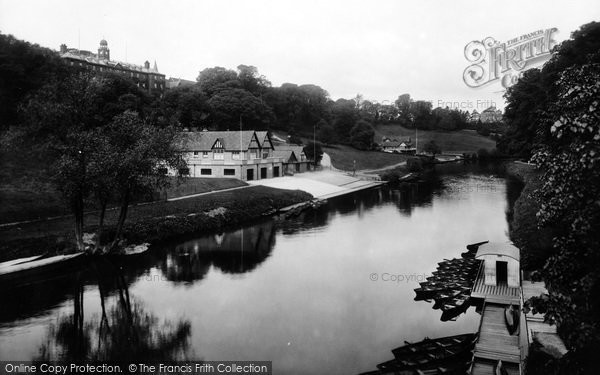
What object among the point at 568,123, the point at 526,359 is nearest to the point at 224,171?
the point at 526,359

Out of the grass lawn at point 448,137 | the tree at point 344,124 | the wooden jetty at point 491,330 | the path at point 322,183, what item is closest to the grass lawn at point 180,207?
the path at point 322,183

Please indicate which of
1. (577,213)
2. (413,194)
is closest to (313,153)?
(413,194)

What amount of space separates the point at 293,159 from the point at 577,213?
3009 inches

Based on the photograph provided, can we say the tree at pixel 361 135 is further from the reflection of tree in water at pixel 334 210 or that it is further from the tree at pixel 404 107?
the tree at pixel 404 107

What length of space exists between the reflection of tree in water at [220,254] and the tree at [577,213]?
24536 mm

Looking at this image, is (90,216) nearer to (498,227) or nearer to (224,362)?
(224,362)

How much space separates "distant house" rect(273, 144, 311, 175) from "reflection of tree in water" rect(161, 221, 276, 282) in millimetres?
37942

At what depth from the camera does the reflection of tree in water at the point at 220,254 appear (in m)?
32.5

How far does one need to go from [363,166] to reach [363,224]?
198ft

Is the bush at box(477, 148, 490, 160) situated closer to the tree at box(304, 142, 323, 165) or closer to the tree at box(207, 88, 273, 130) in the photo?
the tree at box(304, 142, 323, 165)

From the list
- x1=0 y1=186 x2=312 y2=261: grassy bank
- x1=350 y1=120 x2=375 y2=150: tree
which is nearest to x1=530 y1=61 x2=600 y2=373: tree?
x1=0 y1=186 x2=312 y2=261: grassy bank

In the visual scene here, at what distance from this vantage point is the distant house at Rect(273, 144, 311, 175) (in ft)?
272

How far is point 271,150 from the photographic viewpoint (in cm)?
8075

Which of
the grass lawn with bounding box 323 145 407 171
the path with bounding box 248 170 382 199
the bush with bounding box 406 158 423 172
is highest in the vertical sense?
the grass lawn with bounding box 323 145 407 171
